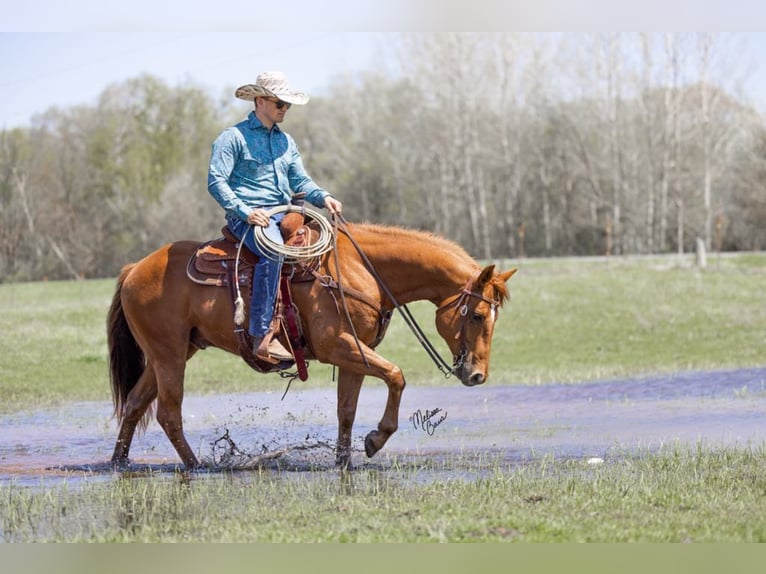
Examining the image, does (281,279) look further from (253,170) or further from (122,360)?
(122,360)

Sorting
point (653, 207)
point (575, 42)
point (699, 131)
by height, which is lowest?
point (653, 207)

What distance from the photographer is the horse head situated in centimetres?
870

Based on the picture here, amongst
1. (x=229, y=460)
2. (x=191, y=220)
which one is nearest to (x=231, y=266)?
(x=229, y=460)

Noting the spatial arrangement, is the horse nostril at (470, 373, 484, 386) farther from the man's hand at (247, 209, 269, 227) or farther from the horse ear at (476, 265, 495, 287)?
the man's hand at (247, 209, 269, 227)

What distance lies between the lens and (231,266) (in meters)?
9.19

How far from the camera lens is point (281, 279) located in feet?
29.5

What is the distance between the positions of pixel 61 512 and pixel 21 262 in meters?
28.0

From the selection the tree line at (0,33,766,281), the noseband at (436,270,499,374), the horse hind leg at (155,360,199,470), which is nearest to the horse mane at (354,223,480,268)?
the noseband at (436,270,499,374)

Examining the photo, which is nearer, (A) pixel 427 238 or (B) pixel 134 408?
(A) pixel 427 238

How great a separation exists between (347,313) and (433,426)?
4.60ft

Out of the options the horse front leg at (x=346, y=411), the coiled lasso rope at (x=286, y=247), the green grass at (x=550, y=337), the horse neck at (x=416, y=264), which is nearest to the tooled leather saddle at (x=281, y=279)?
the coiled lasso rope at (x=286, y=247)

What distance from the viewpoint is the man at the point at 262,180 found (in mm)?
8805

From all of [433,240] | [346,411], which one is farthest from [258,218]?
[346,411]

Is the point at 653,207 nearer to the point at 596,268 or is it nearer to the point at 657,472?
the point at 596,268
